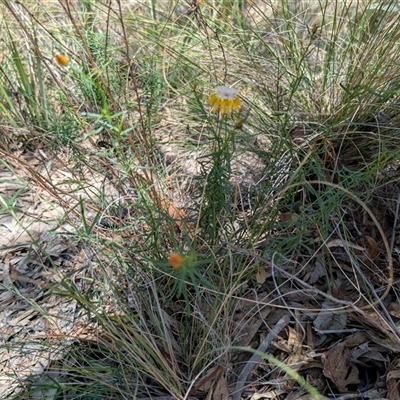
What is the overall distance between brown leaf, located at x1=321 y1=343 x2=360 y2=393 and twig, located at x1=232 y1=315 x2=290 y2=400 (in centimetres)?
15

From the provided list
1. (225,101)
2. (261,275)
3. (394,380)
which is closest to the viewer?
(225,101)

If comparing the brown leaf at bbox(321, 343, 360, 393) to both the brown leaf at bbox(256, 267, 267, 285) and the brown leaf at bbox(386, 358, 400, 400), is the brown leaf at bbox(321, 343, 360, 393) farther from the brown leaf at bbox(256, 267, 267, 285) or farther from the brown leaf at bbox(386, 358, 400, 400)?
the brown leaf at bbox(256, 267, 267, 285)

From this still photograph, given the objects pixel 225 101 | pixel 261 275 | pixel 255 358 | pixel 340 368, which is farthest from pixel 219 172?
pixel 340 368

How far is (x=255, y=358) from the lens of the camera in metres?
1.73

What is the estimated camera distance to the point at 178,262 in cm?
128

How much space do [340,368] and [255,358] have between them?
24cm

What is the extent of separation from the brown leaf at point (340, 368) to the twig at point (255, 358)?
154 millimetres

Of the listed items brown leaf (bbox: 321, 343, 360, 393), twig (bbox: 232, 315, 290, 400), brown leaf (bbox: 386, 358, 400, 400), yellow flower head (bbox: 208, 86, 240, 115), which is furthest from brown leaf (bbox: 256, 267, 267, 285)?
yellow flower head (bbox: 208, 86, 240, 115)

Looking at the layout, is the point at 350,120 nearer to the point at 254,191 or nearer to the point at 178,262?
the point at 254,191

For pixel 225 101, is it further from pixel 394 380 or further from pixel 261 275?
pixel 394 380

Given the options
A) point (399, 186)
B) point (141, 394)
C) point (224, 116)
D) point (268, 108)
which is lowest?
point (141, 394)

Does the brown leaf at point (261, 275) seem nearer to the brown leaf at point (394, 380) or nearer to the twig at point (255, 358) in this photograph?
the twig at point (255, 358)

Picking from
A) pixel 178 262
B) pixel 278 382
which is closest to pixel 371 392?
pixel 278 382

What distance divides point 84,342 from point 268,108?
1.11m
